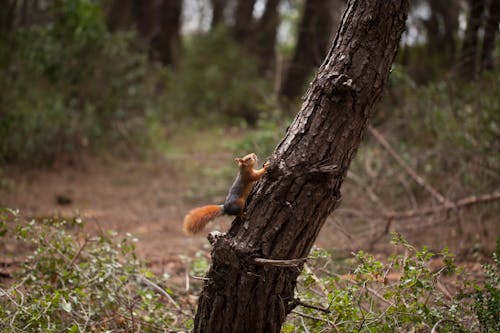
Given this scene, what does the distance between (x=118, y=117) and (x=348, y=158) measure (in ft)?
20.8

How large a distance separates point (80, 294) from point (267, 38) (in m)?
12.2

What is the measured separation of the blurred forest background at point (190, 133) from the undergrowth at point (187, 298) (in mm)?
1035

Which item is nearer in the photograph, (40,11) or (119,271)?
(119,271)

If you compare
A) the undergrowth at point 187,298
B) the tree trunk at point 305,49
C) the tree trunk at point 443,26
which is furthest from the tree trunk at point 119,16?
the undergrowth at point 187,298

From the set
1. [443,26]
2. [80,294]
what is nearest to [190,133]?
[443,26]

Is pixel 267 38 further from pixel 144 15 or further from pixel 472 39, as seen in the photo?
pixel 472 39

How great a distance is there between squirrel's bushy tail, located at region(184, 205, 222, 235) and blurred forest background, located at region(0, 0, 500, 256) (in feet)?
4.82

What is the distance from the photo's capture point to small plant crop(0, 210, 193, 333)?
2.93m

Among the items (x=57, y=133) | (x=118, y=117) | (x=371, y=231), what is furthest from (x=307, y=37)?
(x=371, y=231)

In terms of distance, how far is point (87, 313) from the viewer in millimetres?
3203

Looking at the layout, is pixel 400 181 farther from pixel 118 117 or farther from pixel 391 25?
pixel 118 117

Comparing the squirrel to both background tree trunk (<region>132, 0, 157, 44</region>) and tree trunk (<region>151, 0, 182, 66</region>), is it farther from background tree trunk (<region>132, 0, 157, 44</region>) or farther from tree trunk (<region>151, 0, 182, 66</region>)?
tree trunk (<region>151, 0, 182, 66</region>)

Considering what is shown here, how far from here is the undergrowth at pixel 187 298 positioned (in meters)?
2.76

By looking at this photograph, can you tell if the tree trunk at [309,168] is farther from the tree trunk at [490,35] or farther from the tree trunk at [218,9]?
the tree trunk at [218,9]
